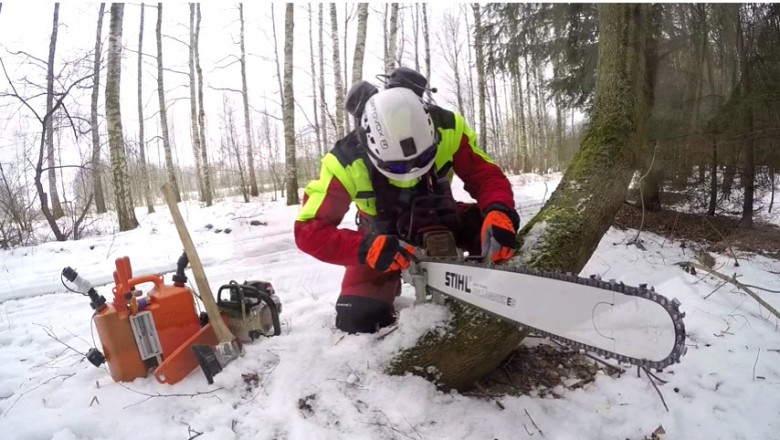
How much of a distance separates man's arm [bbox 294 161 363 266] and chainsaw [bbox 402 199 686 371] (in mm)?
521

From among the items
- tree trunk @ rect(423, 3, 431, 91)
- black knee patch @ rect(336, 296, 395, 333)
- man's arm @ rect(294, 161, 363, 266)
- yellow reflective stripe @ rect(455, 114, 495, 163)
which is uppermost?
tree trunk @ rect(423, 3, 431, 91)

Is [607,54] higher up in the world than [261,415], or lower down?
higher up

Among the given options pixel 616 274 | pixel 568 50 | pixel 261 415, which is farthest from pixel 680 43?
pixel 261 415

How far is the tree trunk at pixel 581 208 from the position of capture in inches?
74.0

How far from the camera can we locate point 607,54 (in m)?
2.71

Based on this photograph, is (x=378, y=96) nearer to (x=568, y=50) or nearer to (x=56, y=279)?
(x=56, y=279)

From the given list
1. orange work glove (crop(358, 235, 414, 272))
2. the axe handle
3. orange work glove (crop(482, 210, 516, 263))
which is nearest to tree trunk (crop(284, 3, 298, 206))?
the axe handle

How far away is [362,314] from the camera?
2.36 metres

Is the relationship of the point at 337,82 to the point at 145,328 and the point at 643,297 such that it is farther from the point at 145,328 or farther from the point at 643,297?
the point at 643,297

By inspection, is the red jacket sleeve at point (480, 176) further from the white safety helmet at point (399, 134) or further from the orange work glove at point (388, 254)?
the orange work glove at point (388, 254)

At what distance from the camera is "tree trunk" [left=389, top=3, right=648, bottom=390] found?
188cm

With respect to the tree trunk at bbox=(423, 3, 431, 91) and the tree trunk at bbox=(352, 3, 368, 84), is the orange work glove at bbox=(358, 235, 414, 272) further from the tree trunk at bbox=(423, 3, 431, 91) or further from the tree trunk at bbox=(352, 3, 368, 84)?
the tree trunk at bbox=(423, 3, 431, 91)

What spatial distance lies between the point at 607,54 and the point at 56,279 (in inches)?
234

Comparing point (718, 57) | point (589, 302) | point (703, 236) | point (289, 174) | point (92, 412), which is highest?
point (718, 57)
